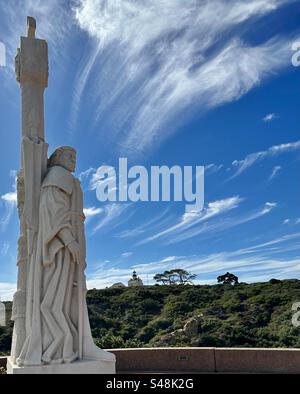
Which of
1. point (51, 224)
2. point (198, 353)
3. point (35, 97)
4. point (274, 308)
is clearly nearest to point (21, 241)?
point (51, 224)

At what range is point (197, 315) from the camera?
2430 centimetres

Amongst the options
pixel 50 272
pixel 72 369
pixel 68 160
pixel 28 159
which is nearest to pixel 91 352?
pixel 72 369

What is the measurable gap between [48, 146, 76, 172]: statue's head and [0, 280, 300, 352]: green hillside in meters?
7.58

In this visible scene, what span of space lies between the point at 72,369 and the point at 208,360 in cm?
400

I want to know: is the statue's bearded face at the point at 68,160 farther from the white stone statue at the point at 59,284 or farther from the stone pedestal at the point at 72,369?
the stone pedestal at the point at 72,369

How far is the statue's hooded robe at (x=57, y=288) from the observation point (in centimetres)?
681

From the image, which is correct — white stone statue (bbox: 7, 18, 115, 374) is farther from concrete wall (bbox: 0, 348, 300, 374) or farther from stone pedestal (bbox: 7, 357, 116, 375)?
concrete wall (bbox: 0, 348, 300, 374)

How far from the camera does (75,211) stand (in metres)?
7.47

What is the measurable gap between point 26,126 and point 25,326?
3.44 meters

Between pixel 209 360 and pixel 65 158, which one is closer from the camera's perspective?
pixel 65 158

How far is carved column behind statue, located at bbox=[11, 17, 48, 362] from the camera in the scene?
7.27 meters

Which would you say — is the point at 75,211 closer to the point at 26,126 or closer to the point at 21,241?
the point at 21,241

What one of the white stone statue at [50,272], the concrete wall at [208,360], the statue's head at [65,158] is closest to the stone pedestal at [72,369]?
the white stone statue at [50,272]

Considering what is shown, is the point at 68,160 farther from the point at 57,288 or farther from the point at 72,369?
the point at 72,369
